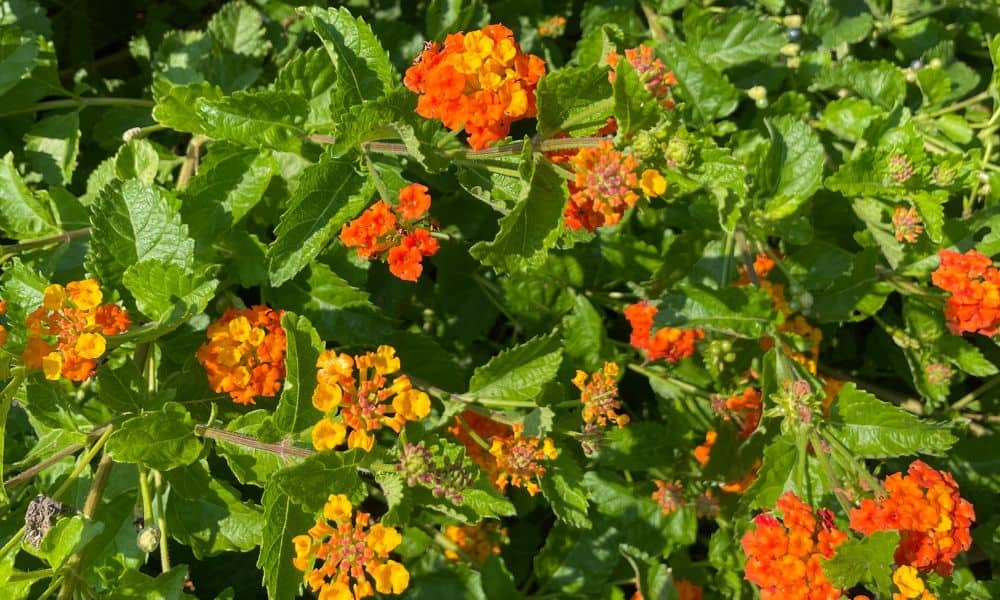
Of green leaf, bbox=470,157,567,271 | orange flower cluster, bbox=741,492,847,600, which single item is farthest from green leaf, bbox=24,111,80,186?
orange flower cluster, bbox=741,492,847,600

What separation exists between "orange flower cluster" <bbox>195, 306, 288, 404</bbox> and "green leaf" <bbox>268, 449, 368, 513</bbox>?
37cm

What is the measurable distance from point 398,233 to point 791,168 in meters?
1.45

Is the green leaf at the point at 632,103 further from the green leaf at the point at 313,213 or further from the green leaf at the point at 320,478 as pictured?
the green leaf at the point at 320,478

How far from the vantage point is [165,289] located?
7.29 ft

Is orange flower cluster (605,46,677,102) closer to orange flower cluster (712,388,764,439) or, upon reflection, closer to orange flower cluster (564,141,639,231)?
orange flower cluster (564,141,639,231)

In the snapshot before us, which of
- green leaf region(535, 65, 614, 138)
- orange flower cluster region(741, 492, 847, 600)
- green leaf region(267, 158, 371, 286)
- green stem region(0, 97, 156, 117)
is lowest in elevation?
orange flower cluster region(741, 492, 847, 600)

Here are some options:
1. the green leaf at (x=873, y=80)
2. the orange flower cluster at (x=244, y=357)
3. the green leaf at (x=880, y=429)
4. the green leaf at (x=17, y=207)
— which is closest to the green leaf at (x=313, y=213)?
the orange flower cluster at (x=244, y=357)

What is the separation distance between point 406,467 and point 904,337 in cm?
217

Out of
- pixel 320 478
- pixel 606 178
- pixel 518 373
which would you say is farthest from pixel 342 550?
pixel 606 178

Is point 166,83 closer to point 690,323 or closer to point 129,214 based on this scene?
point 129,214

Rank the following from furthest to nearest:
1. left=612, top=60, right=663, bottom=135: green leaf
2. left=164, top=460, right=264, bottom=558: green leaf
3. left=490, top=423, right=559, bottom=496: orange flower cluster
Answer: left=164, top=460, right=264, bottom=558: green leaf → left=490, top=423, right=559, bottom=496: orange flower cluster → left=612, top=60, right=663, bottom=135: green leaf

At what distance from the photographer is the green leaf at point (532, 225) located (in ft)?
6.14

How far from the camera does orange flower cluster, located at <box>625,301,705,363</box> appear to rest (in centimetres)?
282

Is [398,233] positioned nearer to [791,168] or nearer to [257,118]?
[257,118]
